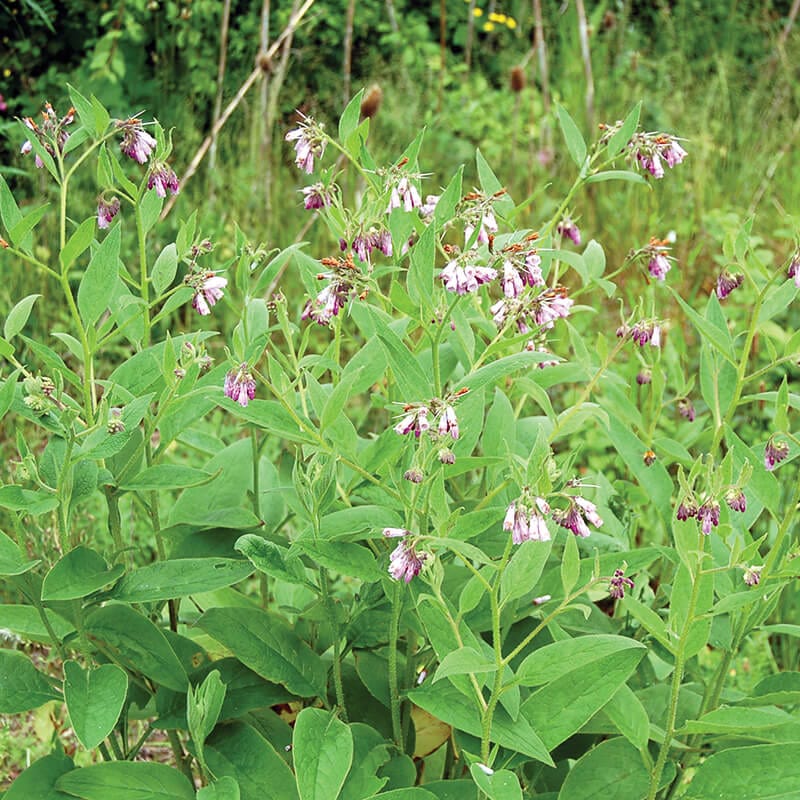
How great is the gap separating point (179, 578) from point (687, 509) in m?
0.59

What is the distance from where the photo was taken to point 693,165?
15.5ft

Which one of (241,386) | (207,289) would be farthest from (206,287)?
(241,386)

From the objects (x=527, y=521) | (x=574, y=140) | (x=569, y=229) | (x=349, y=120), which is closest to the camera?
(x=527, y=521)

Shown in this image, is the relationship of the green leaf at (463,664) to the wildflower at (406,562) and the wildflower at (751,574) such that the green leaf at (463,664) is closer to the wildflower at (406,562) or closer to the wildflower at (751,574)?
the wildflower at (406,562)

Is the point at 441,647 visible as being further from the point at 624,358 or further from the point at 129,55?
the point at 129,55

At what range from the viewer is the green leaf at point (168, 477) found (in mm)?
1390

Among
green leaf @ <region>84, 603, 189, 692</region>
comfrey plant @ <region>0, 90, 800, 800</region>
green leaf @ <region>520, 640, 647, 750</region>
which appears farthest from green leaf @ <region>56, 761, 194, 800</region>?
green leaf @ <region>520, 640, 647, 750</region>

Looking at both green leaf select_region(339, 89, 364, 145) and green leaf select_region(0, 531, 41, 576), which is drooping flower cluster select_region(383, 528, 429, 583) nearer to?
green leaf select_region(0, 531, 41, 576)

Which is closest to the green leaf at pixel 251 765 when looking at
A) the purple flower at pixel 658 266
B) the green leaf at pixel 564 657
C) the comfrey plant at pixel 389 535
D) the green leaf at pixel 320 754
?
the comfrey plant at pixel 389 535

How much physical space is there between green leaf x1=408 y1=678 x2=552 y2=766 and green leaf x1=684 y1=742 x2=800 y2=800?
0.70 feet

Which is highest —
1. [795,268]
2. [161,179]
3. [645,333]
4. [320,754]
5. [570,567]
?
[161,179]

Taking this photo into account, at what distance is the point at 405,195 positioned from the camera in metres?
1.35

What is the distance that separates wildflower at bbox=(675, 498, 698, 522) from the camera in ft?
3.87

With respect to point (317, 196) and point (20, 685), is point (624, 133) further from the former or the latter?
point (20, 685)
